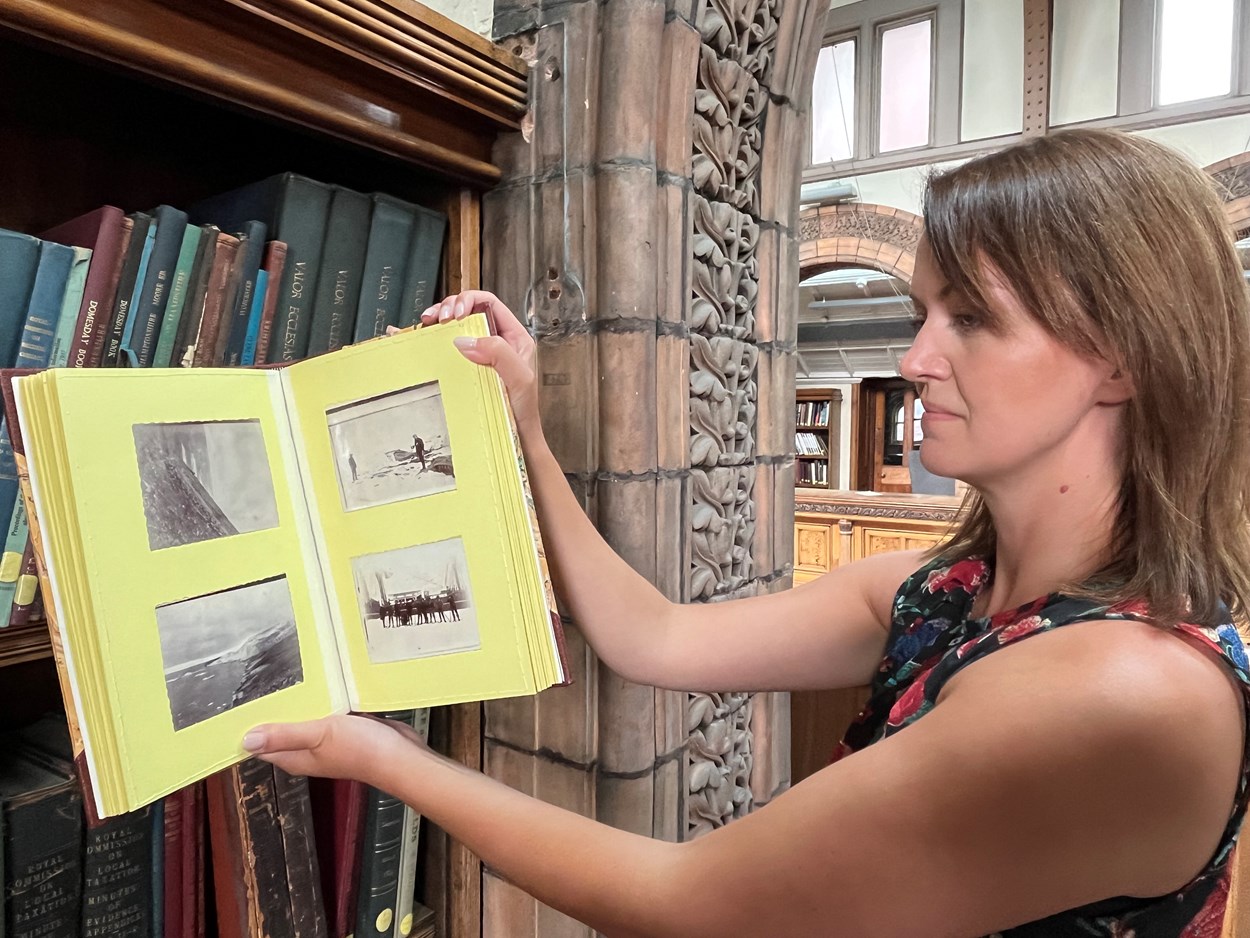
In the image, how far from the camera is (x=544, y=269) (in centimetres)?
87

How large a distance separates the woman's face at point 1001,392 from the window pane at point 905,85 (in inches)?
253

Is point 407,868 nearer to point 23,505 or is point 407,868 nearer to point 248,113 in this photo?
point 23,505

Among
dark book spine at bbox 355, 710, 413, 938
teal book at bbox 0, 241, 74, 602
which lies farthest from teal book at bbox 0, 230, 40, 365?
dark book spine at bbox 355, 710, 413, 938

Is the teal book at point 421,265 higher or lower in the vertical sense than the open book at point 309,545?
higher

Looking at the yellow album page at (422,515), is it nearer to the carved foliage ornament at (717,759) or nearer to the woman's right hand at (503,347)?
the woman's right hand at (503,347)

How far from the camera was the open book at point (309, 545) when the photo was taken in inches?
20.7

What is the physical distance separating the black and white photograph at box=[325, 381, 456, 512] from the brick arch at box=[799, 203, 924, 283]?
5.83 m

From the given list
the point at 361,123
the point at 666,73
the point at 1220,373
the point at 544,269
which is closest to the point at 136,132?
the point at 361,123

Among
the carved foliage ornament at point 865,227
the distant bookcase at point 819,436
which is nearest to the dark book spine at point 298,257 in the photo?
the carved foliage ornament at point 865,227

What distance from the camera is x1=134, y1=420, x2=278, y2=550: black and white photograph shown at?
54 cm

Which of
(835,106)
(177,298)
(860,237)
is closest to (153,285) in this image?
(177,298)

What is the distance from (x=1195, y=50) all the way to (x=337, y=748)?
22.2 feet

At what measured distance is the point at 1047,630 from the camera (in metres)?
0.53

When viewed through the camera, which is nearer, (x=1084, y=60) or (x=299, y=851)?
(x=299, y=851)
